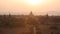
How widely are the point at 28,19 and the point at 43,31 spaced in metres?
0.18

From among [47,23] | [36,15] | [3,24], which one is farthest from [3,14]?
[47,23]

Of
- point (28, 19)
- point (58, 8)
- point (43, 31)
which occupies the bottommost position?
point (43, 31)

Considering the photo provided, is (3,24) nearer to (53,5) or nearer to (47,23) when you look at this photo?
(47,23)

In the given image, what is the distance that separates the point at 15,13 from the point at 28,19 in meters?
0.15

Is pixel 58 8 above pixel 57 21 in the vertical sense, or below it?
above

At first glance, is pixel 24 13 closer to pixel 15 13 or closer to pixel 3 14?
pixel 15 13

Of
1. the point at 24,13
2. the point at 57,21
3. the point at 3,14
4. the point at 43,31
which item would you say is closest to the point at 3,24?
the point at 3,14

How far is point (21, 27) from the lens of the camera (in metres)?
1.58

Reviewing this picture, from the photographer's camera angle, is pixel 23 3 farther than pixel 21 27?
Yes

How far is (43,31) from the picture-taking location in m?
1.58

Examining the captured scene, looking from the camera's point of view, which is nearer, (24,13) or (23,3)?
(24,13)

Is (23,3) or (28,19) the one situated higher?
(23,3)

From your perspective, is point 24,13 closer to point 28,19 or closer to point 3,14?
point 28,19

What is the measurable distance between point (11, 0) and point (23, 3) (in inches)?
5.4
